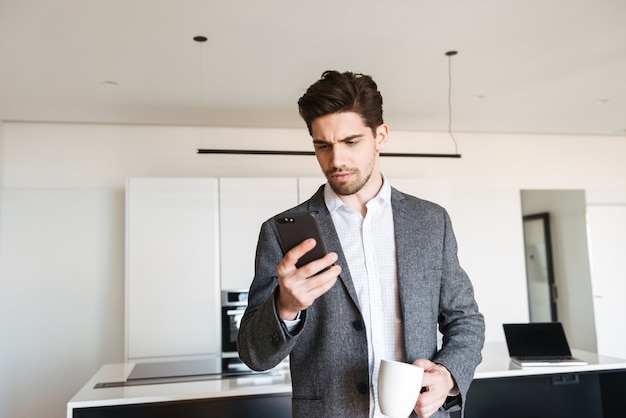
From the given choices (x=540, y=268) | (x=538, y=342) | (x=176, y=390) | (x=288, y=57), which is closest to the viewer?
(x=176, y=390)

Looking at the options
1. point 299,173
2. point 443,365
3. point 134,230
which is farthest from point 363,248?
point 299,173

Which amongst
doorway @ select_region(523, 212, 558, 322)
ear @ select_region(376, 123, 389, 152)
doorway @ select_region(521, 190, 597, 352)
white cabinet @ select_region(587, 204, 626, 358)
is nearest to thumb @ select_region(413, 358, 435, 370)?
ear @ select_region(376, 123, 389, 152)

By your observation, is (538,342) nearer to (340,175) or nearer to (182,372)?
(182,372)

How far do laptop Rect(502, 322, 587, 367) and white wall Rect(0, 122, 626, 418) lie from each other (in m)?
2.04

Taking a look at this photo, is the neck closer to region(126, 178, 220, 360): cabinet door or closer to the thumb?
the thumb

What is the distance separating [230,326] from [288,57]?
1.99m

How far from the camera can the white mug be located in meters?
0.98

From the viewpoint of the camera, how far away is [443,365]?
1081mm

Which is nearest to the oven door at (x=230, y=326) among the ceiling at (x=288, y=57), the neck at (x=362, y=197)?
the ceiling at (x=288, y=57)

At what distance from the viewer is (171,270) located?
12.5 feet

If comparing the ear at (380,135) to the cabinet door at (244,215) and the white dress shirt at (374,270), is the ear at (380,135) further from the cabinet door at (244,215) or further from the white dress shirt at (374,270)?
the cabinet door at (244,215)

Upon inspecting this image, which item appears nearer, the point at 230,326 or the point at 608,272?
the point at 230,326

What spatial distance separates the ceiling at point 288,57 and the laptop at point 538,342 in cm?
157

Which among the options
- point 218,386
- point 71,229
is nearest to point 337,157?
point 218,386
